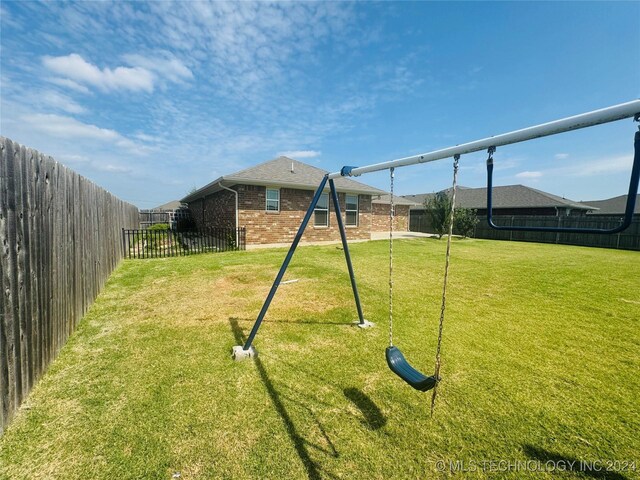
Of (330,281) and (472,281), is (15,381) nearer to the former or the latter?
(330,281)

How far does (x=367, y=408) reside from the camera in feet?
8.34

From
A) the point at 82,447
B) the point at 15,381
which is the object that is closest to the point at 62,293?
the point at 15,381

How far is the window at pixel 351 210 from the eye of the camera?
16906mm

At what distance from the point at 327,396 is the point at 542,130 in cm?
273

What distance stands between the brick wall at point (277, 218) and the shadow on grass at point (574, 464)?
12299 millimetres

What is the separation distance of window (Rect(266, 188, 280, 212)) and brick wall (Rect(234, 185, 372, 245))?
0.16m

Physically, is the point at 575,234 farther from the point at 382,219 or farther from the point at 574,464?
the point at 574,464

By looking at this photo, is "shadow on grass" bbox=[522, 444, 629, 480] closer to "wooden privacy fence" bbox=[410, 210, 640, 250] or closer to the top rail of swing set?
the top rail of swing set

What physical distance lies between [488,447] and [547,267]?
992 centimetres

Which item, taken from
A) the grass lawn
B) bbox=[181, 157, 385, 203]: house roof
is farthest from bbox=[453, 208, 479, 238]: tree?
the grass lawn

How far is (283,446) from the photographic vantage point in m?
2.12

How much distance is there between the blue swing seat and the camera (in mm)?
2178

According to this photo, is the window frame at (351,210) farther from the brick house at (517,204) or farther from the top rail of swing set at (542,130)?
the top rail of swing set at (542,130)

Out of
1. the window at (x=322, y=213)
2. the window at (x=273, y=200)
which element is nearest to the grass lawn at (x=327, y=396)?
the window at (x=273, y=200)
